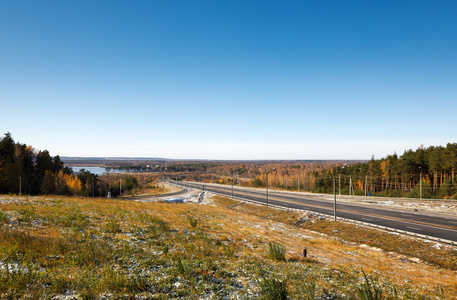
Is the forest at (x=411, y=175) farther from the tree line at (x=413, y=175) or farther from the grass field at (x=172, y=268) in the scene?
the grass field at (x=172, y=268)

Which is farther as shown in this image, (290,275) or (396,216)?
(396,216)

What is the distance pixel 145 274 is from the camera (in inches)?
339

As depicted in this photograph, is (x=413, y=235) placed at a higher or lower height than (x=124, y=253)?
lower

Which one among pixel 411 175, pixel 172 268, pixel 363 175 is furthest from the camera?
pixel 363 175

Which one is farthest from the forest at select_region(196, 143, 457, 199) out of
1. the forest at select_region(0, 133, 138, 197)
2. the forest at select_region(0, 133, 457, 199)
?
the forest at select_region(0, 133, 138, 197)

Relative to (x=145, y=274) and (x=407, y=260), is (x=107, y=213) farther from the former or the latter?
(x=407, y=260)

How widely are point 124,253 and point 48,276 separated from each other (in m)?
3.53

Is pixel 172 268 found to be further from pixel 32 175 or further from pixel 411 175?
pixel 411 175

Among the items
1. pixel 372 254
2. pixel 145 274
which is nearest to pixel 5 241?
pixel 145 274

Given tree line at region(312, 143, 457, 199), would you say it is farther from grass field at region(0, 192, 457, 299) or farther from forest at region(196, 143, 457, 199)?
grass field at region(0, 192, 457, 299)

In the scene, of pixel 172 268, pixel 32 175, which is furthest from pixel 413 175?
pixel 32 175

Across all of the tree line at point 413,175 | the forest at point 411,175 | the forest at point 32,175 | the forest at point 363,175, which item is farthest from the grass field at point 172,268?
the forest at point 32,175

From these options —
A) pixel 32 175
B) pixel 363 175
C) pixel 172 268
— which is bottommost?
pixel 363 175

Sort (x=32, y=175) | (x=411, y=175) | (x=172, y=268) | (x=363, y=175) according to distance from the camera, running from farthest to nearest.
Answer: (x=363, y=175) → (x=411, y=175) → (x=32, y=175) → (x=172, y=268)
